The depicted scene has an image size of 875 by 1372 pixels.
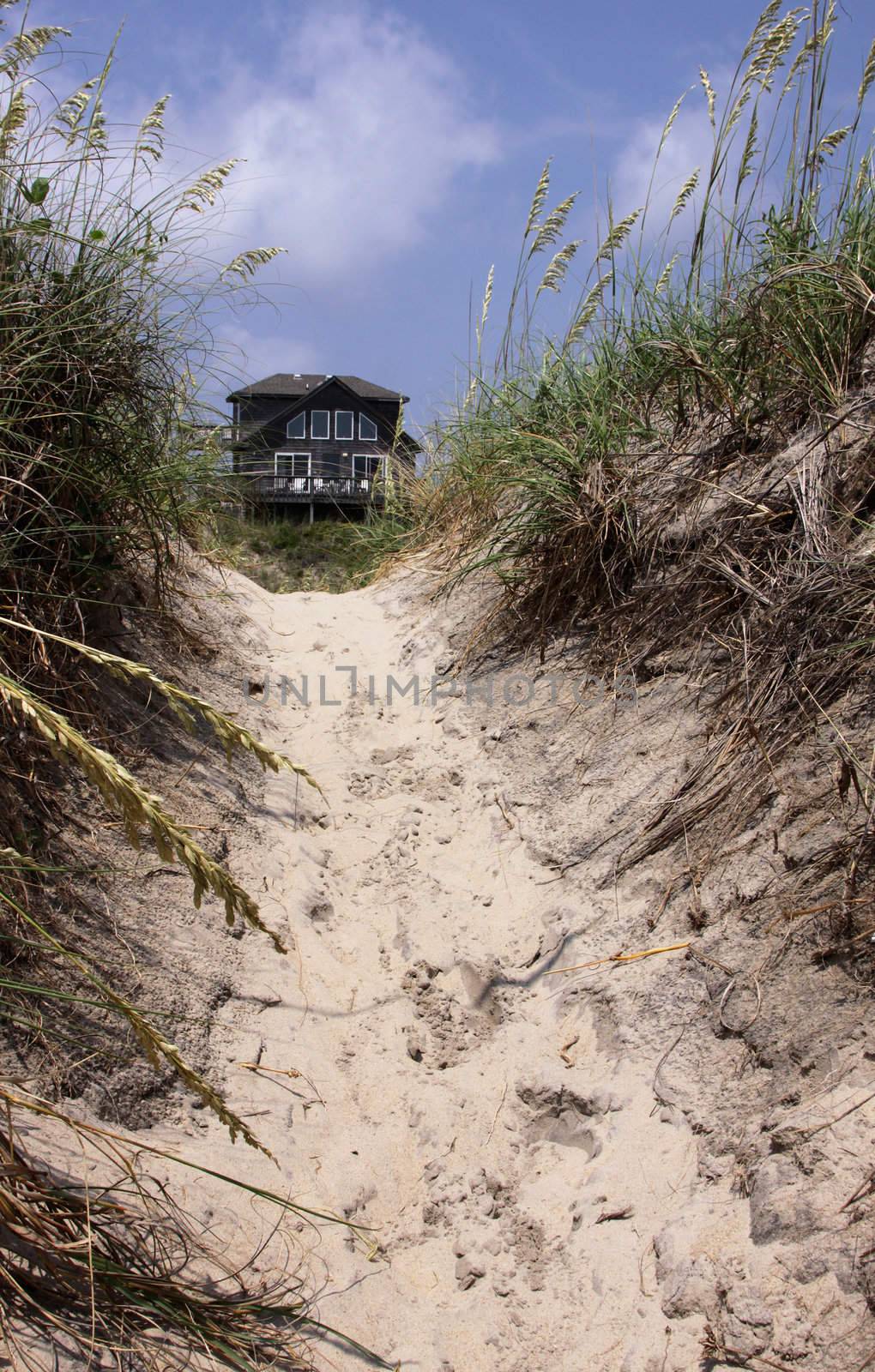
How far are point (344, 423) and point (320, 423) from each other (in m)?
0.84

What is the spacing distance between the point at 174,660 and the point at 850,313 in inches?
114

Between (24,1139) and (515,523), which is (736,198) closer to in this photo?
(515,523)

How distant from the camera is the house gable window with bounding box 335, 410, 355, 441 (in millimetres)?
29938

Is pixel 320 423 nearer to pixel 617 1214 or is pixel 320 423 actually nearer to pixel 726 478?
pixel 726 478

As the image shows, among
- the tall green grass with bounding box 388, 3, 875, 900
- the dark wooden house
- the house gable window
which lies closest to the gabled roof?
the house gable window

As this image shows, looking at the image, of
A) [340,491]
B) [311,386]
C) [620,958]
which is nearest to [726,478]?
[620,958]

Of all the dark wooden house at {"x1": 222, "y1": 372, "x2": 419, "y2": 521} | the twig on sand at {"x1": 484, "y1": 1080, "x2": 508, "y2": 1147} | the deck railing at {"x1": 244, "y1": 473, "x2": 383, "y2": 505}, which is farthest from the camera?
the deck railing at {"x1": 244, "y1": 473, "x2": 383, "y2": 505}

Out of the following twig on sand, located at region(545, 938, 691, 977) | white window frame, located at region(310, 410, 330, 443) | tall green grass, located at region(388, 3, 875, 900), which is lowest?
twig on sand, located at region(545, 938, 691, 977)

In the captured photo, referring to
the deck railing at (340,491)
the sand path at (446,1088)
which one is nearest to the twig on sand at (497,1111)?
the sand path at (446,1088)

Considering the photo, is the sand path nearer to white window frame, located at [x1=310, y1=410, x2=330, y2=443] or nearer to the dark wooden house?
the dark wooden house

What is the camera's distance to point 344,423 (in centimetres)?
3017

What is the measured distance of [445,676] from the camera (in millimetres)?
4703

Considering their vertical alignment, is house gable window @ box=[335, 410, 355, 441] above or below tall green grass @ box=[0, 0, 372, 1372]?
above

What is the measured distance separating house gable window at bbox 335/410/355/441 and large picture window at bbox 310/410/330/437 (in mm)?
305
